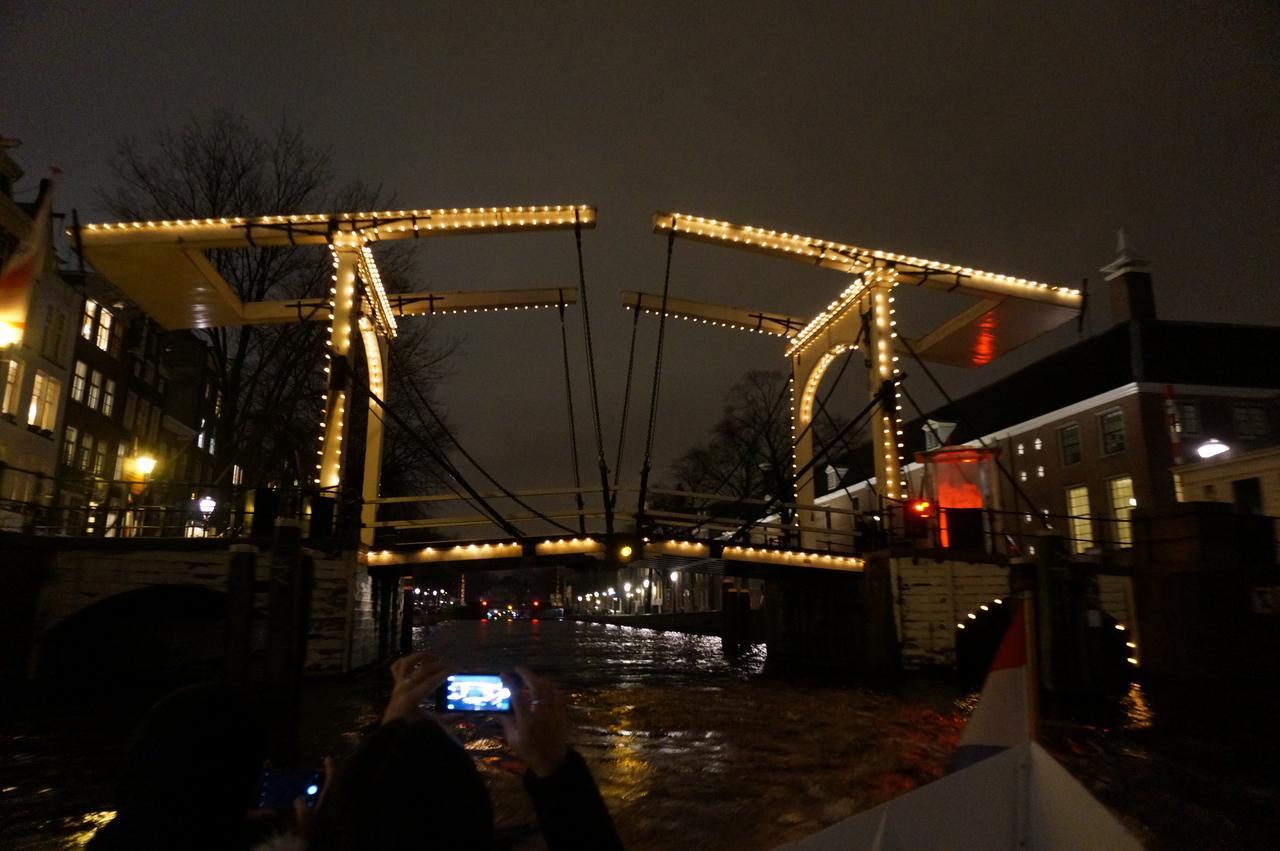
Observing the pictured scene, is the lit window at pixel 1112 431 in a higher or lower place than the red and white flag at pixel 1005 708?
higher

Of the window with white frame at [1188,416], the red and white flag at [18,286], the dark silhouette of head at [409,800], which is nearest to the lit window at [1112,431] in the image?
the window with white frame at [1188,416]

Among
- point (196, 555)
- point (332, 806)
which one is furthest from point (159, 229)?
point (332, 806)

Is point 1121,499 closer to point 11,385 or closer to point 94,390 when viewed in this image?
point 11,385

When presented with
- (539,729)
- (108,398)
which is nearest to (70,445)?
(108,398)

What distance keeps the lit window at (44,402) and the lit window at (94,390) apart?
7.56ft

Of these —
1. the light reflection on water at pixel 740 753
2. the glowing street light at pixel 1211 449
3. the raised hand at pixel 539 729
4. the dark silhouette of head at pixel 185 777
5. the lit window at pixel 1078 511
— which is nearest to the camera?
the dark silhouette of head at pixel 185 777

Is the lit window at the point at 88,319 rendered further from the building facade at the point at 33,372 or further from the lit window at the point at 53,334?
the lit window at the point at 53,334

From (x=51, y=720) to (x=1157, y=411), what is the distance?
27800mm

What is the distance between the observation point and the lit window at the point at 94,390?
87.2 ft

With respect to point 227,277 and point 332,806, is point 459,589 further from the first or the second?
point 332,806

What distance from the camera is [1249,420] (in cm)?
2614

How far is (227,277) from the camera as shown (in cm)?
2064

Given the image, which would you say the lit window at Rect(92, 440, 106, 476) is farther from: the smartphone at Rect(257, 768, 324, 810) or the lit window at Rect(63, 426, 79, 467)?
the smartphone at Rect(257, 768, 324, 810)

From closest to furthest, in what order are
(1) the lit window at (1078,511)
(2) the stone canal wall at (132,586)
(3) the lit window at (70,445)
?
(2) the stone canal wall at (132,586) < (3) the lit window at (70,445) < (1) the lit window at (1078,511)
